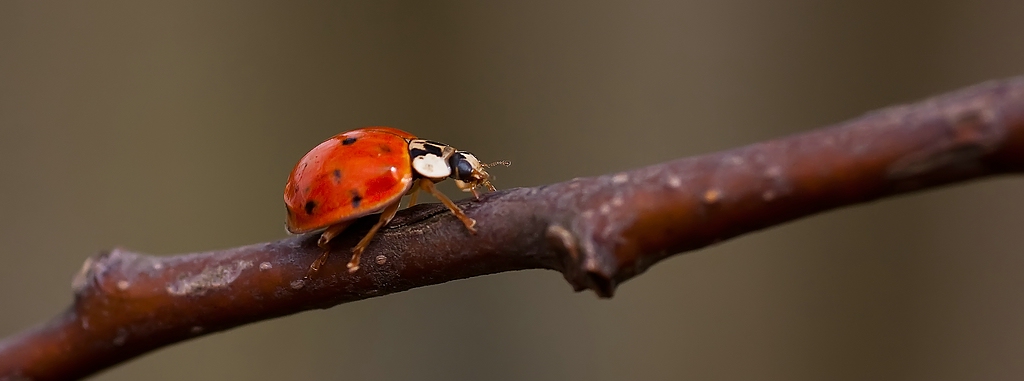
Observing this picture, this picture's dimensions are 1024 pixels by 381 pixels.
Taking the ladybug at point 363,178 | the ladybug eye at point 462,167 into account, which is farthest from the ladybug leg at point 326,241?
the ladybug eye at point 462,167

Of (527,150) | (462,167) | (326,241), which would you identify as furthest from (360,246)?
(527,150)

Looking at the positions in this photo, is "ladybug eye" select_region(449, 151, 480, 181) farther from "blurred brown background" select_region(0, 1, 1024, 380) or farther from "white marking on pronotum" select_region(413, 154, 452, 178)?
"blurred brown background" select_region(0, 1, 1024, 380)

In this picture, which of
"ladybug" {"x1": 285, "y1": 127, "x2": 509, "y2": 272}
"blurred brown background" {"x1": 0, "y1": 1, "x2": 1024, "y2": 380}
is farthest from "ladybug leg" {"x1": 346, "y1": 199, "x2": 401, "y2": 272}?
"blurred brown background" {"x1": 0, "y1": 1, "x2": 1024, "y2": 380}

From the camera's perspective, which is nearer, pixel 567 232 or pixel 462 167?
pixel 567 232

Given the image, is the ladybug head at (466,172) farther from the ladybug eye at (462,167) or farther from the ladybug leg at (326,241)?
the ladybug leg at (326,241)

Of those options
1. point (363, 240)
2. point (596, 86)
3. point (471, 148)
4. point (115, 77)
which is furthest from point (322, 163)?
point (471, 148)

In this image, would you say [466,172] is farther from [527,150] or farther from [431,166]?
[527,150]

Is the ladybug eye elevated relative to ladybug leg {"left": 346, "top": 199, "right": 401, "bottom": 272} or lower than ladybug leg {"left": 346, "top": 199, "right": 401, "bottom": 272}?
elevated
